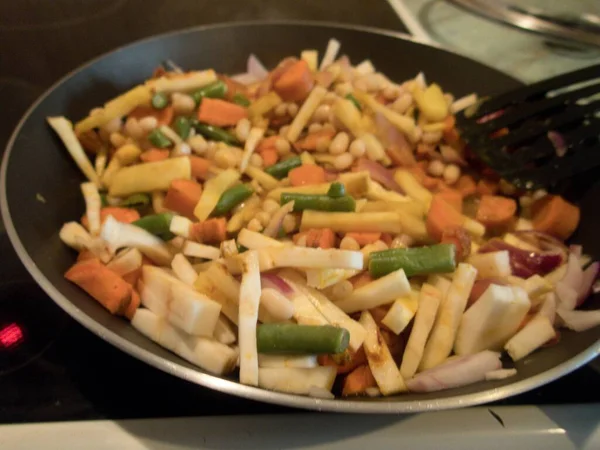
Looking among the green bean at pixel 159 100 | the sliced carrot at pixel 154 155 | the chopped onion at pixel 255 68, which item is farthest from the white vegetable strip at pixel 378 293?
the chopped onion at pixel 255 68

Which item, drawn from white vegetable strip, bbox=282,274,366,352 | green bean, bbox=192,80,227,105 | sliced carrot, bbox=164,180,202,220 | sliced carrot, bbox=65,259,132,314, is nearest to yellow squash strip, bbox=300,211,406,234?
white vegetable strip, bbox=282,274,366,352

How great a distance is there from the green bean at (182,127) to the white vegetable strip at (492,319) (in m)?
0.71

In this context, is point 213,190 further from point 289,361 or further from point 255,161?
point 289,361

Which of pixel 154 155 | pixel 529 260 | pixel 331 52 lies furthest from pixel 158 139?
pixel 529 260

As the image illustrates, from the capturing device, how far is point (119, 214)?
1.08 metres

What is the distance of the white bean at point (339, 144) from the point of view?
46.1 inches

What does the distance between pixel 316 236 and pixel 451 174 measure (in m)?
0.41

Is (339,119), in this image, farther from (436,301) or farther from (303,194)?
(436,301)

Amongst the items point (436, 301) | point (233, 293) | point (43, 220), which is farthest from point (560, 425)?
point (43, 220)

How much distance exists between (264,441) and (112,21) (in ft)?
4.28

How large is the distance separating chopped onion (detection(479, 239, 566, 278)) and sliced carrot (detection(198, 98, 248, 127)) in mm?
620

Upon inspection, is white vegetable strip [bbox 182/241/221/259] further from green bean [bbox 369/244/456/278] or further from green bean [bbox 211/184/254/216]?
green bean [bbox 369/244/456/278]

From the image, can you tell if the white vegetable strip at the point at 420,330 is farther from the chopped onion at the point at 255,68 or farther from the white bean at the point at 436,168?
the chopped onion at the point at 255,68

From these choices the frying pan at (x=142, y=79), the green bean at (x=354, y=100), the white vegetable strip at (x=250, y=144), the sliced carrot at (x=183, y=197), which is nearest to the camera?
the frying pan at (x=142, y=79)
